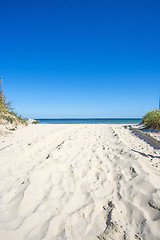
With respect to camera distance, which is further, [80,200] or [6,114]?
[6,114]

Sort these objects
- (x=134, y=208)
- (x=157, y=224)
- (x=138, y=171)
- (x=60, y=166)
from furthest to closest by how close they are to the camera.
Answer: (x=60, y=166) → (x=138, y=171) → (x=134, y=208) → (x=157, y=224)

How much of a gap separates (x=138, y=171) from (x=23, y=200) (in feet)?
6.57

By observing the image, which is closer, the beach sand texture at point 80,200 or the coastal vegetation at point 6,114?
the beach sand texture at point 80,200

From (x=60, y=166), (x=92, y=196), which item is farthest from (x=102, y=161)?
(x=92, y=196)

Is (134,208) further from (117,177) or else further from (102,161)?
(102,161)

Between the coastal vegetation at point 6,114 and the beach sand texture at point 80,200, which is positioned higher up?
the coastal vegetation at point 6,114

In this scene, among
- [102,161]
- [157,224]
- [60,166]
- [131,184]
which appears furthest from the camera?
[102,161]

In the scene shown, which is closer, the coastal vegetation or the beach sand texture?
the beach sand texture

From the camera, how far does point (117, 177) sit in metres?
2.39

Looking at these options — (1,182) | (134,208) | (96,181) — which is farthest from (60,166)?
(134,208)

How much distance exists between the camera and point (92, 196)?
1913mm

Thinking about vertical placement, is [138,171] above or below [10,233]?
above

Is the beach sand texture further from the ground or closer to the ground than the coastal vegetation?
closer to the ground

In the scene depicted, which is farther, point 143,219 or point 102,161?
point 102,161
